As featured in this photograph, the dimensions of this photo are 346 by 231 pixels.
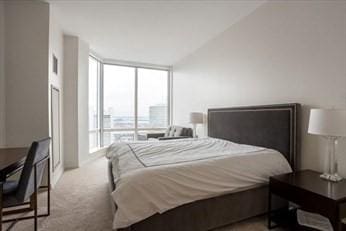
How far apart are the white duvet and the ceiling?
7.11 feet

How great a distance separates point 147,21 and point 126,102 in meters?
3.22

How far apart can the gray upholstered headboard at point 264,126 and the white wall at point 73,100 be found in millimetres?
2966

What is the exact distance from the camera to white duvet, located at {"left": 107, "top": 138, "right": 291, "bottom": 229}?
1698 mm

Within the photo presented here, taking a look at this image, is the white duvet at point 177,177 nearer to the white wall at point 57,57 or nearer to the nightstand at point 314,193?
the nightstand at point 314,193

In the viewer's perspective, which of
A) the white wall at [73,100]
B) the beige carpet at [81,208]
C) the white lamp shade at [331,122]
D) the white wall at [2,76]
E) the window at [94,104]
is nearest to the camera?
the white lamp shade at [331,122]

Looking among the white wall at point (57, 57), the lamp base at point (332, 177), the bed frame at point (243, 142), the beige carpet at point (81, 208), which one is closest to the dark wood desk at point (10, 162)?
the beige carpet at point (81, 208)

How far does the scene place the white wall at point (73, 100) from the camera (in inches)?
168

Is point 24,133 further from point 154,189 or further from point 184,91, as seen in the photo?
point 184,91

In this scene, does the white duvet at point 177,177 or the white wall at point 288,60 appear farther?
the white wall at point 288,60

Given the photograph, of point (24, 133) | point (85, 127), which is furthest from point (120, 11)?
point (85, 127)

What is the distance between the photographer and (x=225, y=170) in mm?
2105

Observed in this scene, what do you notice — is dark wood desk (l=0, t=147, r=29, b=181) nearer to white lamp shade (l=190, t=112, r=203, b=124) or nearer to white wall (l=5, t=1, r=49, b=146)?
white wall (l=5, t=1, r=49, b=146)

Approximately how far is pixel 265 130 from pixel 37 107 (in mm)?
3328

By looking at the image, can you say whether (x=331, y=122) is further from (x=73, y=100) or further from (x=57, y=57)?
(x=73, y=100)
